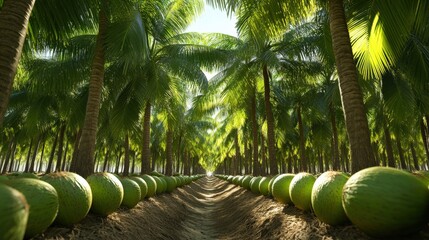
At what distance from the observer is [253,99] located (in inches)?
689

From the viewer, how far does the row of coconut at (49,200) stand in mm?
2268

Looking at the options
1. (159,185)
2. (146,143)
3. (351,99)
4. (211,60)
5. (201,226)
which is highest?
(211,60)

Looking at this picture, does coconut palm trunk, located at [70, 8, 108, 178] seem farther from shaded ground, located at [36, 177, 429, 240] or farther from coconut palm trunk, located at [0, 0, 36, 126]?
coconut palm trunk, located at [0, 0, 36, 126]

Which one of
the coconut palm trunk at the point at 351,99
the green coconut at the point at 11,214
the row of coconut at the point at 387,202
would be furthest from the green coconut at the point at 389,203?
the green coconut at the point at 11,214

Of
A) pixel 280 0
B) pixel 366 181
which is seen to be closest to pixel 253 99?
pixel 280 0

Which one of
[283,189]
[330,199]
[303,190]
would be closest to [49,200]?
[330,199]

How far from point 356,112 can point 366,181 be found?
6.66ft

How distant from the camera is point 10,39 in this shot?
3.52 m

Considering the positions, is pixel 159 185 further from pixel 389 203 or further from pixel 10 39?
pixel 389 203

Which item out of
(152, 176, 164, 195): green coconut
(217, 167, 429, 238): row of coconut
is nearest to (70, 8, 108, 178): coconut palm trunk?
(152, 176, 164, 195): green coconut

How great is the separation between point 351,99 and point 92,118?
642 cm

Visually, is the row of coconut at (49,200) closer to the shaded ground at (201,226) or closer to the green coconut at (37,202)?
the green coconut at (37,202)

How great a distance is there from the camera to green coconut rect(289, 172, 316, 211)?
6039 mm

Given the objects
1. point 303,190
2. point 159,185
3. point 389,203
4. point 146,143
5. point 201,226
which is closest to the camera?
point 389,203
